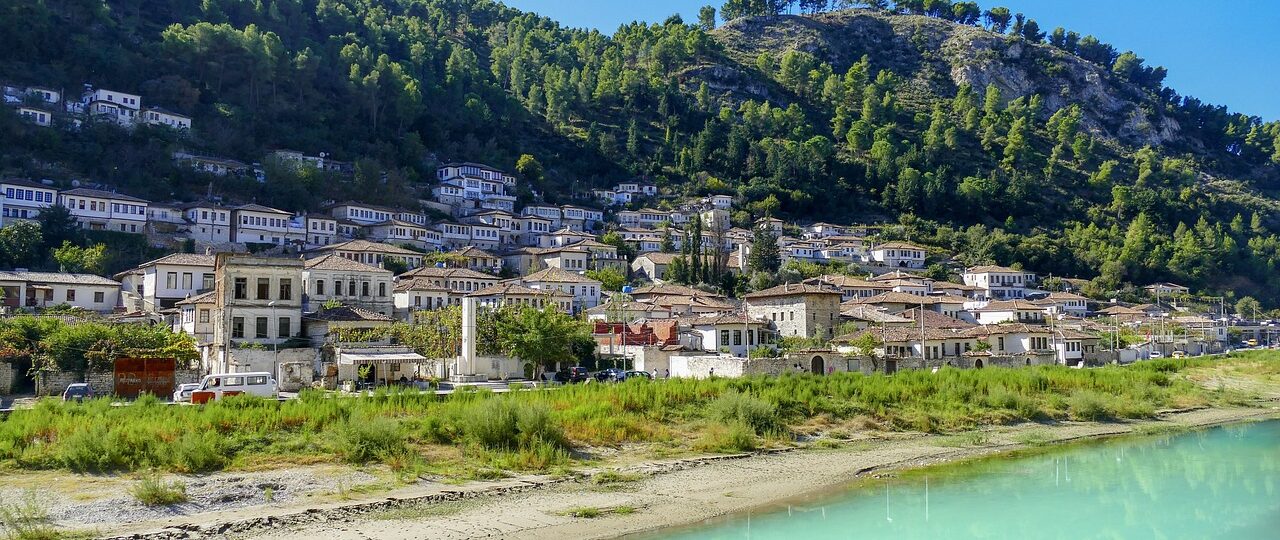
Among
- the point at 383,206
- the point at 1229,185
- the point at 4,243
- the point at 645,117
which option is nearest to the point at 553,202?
the point at 383,206

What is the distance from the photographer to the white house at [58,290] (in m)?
47.4

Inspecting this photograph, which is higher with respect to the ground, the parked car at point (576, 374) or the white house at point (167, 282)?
the white house at point (167, 282)

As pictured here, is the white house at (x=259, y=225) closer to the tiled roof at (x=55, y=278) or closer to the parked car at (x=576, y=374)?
the tiled roof at (x=55, y=278)

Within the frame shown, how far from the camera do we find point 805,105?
159 m

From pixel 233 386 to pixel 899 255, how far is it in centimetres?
7742

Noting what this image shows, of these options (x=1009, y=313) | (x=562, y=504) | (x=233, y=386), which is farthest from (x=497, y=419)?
(x=1009, y=313)

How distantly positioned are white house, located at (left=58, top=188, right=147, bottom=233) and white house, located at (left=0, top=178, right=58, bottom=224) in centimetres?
92

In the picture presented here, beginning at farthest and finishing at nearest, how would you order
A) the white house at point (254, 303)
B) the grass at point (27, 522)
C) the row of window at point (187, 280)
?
the row of window at point (187, 280)
the white house at point (254, 303)
the grass at point (27, 522)

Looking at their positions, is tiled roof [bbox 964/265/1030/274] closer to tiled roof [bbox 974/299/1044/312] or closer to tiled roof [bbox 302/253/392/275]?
tiled roof [bbox 974/299/1044/312]

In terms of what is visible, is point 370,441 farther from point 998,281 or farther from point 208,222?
point 998,281

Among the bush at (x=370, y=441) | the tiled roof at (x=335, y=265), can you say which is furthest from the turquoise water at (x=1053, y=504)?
the tiled roof at (x=335, y=265)

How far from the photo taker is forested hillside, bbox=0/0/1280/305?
287 ft

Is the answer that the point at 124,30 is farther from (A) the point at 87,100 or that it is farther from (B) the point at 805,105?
(B) the point at 805,105

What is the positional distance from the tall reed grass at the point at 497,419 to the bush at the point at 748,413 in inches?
1.7
